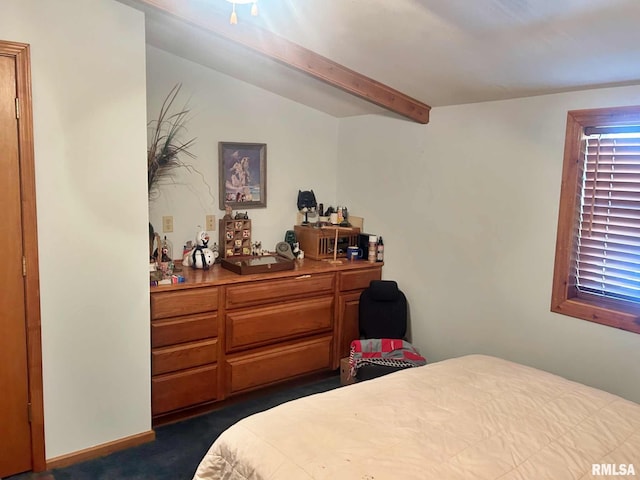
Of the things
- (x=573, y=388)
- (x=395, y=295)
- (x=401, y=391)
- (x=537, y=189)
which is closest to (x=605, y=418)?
(x=573, y=388)

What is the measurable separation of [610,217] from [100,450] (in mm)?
2923

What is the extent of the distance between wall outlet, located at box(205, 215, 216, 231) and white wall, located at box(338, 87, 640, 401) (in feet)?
3.79

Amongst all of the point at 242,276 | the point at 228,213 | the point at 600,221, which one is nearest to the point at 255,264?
the point at 242,276

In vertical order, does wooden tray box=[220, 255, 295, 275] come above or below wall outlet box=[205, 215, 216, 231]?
below

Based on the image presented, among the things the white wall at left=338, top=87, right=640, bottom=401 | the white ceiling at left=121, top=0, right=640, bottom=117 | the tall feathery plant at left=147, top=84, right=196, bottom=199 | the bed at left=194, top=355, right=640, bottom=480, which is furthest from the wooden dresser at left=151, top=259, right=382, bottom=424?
the white ceiling at left=121, top=0, right=640, bottom=117

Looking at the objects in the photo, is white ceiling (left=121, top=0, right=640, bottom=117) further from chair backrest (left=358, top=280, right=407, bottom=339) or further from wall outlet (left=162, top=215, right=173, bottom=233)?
chair backrest (left=358, top=280, right=407, bottom=339)

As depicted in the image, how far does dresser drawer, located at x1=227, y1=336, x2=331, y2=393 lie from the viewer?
3.33 metres

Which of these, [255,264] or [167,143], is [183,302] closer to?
[255,264]

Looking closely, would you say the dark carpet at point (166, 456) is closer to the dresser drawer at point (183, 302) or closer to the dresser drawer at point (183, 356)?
the dresser drawer at point (183, 356)

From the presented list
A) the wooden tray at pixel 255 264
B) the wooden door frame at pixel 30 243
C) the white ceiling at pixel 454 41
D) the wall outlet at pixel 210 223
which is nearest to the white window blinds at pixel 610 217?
the white ceiling at pixel 454 41

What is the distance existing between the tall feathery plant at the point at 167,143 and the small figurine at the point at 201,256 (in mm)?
432

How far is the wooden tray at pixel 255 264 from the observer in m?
3.32

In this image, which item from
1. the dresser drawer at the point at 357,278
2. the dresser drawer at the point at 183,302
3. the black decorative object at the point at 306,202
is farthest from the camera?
the black decorative object at the point at 306,202

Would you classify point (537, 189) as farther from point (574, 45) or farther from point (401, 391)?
point (401, 391)
